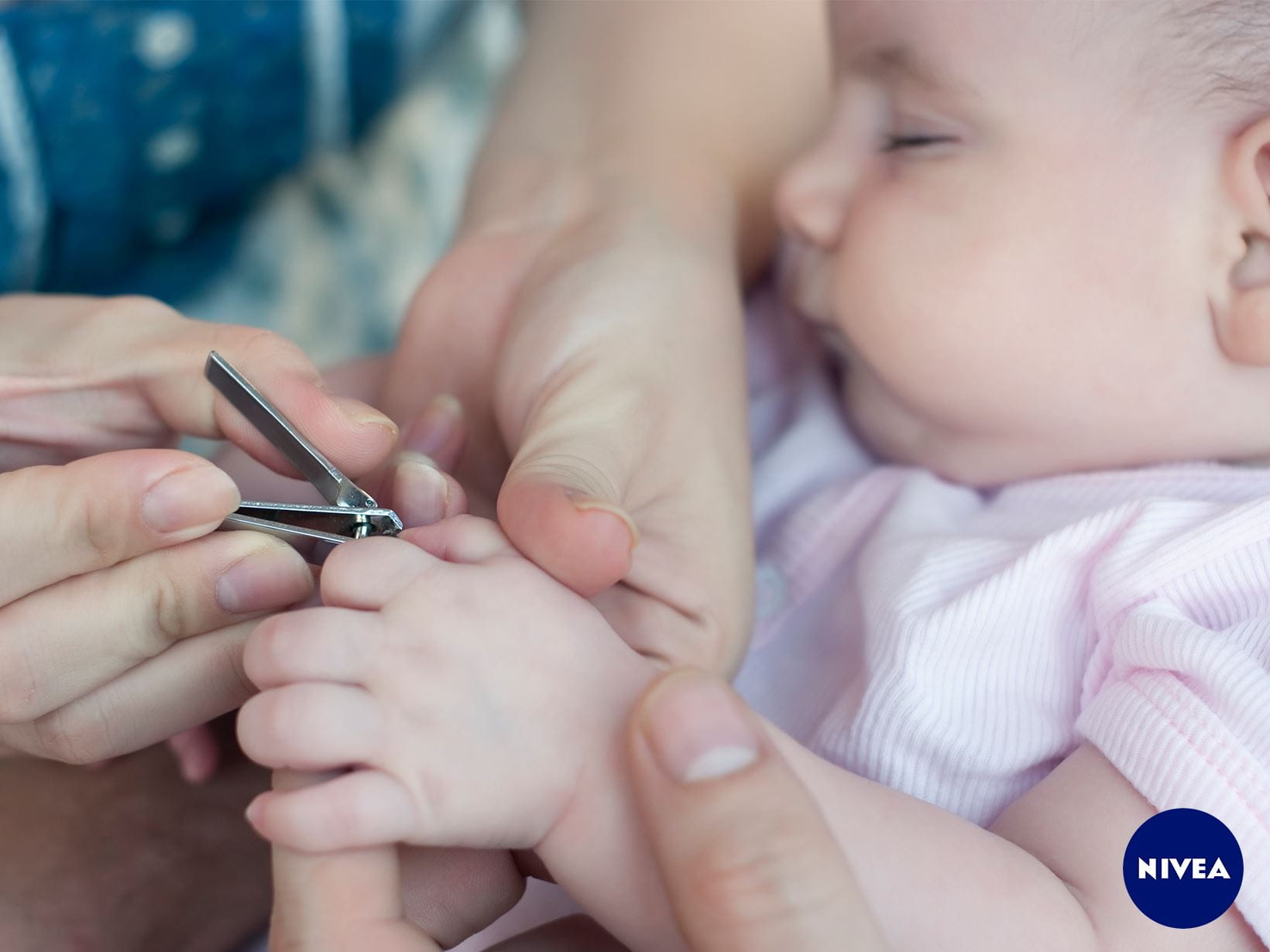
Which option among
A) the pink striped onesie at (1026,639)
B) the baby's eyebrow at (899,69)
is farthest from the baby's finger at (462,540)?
the baby's eyebrow at (899,69)

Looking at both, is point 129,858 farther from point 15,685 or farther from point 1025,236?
point 1025,236

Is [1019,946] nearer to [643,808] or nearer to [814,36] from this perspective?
[643,808]

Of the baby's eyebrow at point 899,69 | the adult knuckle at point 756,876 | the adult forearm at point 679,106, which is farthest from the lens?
the adult forearm at point 679,106

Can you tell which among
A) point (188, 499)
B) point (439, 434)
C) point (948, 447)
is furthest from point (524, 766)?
point (948, 447)

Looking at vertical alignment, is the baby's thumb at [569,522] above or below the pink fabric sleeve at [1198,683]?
above

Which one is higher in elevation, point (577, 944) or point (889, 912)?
point (889, 912)

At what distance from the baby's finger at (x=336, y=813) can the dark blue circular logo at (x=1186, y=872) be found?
527 mm

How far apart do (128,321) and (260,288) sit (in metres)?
0.61

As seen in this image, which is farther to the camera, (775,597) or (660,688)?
(775,597)

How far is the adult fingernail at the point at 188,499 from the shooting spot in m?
0.73

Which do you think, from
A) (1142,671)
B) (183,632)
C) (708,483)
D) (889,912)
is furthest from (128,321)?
(1142,671)

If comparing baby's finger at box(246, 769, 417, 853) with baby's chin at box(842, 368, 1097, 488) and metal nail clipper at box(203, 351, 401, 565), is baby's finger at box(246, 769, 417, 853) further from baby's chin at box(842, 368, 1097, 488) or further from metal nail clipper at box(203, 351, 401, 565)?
baby's chin at box(842, 368, 1097, 488)

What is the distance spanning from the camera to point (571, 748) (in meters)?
0.72

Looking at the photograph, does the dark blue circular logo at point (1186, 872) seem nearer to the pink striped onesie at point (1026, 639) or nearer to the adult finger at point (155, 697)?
the pink striped onesie at point (1026, 639)
